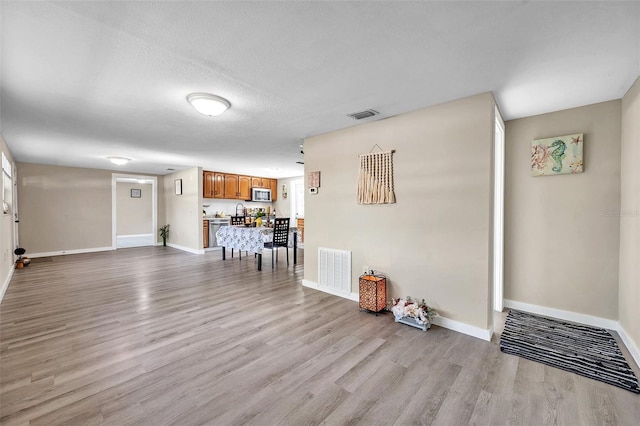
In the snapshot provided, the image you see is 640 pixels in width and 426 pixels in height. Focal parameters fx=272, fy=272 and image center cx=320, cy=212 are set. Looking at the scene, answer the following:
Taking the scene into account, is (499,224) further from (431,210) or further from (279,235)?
(279,235)

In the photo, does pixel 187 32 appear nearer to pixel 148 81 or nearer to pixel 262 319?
pixel 148 81

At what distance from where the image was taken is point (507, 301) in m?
3.36

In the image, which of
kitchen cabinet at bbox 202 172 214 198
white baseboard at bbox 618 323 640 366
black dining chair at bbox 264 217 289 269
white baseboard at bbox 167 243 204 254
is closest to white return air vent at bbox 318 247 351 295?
black dining chair at bbox 264 217 289 269

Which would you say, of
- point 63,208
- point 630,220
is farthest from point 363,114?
point 63,208

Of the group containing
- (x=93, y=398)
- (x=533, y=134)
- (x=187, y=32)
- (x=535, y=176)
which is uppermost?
(x=187, y=32)

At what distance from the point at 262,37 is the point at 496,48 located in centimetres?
156

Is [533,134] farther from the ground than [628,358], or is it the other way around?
[533,134]

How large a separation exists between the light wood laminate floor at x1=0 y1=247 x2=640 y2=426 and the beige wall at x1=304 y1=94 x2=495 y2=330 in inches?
17.7

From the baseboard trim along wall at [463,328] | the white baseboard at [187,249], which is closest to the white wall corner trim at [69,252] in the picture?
the white baseboard at [187,249]

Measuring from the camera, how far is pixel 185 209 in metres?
7.72

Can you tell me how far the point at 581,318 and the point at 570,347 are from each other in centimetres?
78

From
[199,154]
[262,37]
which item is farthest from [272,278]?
[262,37]

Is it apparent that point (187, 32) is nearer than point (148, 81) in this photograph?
Yes

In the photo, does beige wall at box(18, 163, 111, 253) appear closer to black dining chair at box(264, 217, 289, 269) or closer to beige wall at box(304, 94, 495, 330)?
black dining chair at box(264, 217, 289, 269)
